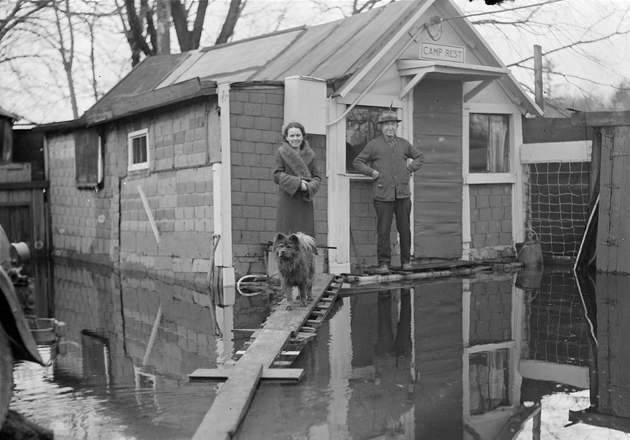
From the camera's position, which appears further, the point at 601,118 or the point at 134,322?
the point at 601,118

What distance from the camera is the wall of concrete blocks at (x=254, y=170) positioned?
12.3m

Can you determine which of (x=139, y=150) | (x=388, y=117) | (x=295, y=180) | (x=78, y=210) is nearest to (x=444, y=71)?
(x=388, y=117)

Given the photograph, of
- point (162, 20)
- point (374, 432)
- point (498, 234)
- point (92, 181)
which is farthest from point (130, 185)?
point (374, 432)

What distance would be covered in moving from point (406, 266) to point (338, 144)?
6.67 feet

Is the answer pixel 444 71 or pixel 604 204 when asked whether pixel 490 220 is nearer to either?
pixel 604 204

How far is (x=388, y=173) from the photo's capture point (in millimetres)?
12875

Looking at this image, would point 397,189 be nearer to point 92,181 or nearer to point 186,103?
point 186,103

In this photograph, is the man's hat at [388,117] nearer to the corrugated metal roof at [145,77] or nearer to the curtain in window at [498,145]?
the curtain in window at [498,145]

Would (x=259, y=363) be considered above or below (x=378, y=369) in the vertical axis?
above

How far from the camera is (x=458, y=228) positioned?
1457cm

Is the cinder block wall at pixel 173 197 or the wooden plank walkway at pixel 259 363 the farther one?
the cinder block wall at pixel 173 197

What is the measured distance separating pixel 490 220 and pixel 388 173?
297cm

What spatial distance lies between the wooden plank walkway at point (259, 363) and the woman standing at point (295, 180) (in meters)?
1.10

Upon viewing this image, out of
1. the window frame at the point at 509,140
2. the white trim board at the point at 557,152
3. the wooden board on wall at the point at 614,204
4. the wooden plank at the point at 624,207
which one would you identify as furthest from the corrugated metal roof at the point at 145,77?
the wooden plank at the point at 624,207
